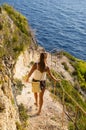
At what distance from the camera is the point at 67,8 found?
2547 inches

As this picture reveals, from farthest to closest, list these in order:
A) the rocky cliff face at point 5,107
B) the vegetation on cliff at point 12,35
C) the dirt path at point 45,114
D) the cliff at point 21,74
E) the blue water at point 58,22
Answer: the blue water at point 58,22 < the vegetation on cliff at point 12,35 < the dirt path at point 45,114 < the cliff at point 21,74 < the rocky cliff face at point 5,107

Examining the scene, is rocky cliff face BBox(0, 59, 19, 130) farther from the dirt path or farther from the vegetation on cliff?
the vegetation on cliff

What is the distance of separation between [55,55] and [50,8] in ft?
99.2

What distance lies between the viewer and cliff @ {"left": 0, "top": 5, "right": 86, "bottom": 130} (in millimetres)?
12617

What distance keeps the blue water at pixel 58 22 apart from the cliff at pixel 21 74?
12193 mm

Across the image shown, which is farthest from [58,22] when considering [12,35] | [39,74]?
[39,74]

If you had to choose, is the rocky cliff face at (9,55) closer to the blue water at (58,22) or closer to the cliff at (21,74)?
the cliff at (21,74)

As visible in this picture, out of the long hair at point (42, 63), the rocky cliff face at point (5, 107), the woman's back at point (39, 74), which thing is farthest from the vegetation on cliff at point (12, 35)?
the long hair at point (42, 63)

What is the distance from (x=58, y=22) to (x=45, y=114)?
4242 centimetres

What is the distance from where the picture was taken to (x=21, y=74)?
21.2 meters

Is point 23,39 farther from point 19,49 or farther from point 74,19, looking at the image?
point 74,19

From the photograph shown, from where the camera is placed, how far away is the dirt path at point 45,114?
14613 millimetres

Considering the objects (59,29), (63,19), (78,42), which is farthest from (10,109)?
(63,19)

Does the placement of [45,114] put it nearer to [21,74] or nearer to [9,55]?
[9,55]
